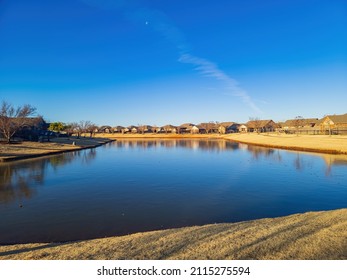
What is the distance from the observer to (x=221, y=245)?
23.4ft

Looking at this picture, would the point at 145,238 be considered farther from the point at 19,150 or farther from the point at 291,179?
the point at 19,150

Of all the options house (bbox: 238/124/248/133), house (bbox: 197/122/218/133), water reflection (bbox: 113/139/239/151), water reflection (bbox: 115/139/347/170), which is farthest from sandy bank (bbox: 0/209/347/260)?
house (bbox: 197/122/218/133)

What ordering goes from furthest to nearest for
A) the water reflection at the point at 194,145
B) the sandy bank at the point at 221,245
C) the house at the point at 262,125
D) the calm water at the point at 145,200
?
the house at the point at 262,125 < the water reflection at the point at 194,145 < the calm water at the point at 145,200 < the sandy bank at the point at 221,245

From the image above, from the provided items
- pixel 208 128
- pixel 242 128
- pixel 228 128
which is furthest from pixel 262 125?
pixel 208 128

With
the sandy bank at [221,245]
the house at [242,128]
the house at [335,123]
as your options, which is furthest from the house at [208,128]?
the sandy bank at [221,245]

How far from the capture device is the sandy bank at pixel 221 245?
650 centimetres

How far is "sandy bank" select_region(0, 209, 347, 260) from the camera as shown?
6496mm

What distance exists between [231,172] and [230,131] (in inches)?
4844

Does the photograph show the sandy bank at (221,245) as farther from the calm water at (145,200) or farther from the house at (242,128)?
the house at (242,128)

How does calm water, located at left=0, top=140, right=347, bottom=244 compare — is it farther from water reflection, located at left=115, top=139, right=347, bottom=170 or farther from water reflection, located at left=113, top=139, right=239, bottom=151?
water reflection, located at left=113, top=139, right=239, bottom=151

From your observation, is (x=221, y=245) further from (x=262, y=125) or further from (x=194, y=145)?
(x=262, y=125)

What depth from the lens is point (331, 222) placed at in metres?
8.95

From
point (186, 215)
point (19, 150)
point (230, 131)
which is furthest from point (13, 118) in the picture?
point (230, 131)

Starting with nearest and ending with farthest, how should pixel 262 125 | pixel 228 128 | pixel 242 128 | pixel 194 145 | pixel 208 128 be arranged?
pixel 194 145 → pixel 262 125 → pixel 242 128 → pixel 228 128 → pixel 208 128
